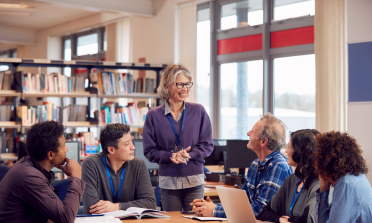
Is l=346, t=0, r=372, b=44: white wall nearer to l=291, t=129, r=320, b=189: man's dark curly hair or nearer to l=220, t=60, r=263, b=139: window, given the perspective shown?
l=220, t=60, r=263, b=139: window

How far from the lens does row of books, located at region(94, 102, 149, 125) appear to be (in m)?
6.52

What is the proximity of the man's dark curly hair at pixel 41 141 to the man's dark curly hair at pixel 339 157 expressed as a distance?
1252mm

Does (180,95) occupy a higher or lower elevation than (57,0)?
lower

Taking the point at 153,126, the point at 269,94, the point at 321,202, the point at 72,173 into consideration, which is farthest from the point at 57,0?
the point at 321,202

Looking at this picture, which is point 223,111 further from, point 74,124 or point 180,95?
point 180,95

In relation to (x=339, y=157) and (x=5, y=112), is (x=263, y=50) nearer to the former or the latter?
(x=5, y=112)

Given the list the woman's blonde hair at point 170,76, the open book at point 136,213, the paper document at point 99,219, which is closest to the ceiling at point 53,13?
the woman's blonde hair at point 170,76

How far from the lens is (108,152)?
2717 millimetres

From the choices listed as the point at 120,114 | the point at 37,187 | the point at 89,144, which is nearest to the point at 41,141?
the point at 37,187

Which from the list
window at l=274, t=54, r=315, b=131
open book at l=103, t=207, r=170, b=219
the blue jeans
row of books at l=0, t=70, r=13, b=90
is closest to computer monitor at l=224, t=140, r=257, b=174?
the blue jeans

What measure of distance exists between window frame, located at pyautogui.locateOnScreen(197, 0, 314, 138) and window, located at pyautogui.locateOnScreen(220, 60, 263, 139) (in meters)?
0.10

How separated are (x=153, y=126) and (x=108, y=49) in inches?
272

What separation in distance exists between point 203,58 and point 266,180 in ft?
17.7

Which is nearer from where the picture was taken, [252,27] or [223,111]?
[252,27]
